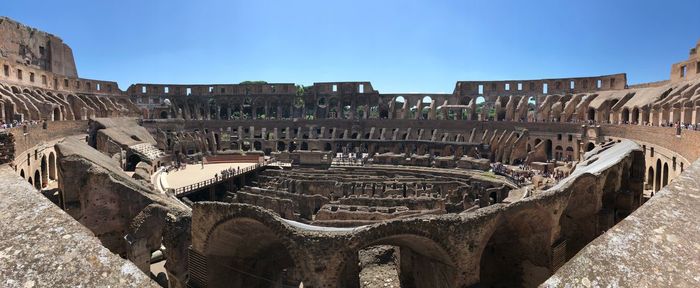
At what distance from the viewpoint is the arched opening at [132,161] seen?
3519cm

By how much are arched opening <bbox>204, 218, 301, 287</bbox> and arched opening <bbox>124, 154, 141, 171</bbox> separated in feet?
85.2

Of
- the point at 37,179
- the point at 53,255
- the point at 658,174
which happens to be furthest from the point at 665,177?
the point at 37,179

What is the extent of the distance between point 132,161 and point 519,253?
34231mm

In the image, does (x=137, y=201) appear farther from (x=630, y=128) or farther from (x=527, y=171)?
(x=630, y=128)

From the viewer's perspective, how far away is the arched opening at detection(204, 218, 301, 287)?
12.6m

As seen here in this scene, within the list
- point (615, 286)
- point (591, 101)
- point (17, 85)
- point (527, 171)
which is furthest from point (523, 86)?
point (17, 85)

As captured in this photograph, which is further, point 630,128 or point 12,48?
point 12,48

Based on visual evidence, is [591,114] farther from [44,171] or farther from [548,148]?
[44,171]

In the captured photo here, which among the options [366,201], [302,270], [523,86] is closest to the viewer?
[302,270]

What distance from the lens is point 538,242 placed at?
1419 cm

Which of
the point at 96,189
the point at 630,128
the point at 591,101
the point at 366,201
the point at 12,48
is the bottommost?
the point at 366,201

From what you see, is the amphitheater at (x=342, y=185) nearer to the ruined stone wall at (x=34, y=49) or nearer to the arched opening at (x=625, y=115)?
the ruined stone wall at (x=34, y=49)

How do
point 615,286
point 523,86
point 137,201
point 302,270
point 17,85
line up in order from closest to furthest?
point 615,286
point 302,270
point 137,201
point 17,85
point 523,86

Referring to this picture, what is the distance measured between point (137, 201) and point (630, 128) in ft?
115
